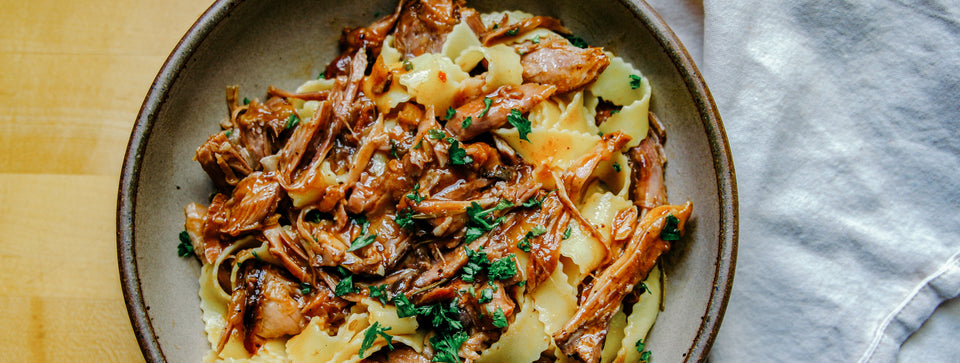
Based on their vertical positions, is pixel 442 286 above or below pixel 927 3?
below

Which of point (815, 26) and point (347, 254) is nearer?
point (347, 254)

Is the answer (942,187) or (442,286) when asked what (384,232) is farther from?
(942,187)

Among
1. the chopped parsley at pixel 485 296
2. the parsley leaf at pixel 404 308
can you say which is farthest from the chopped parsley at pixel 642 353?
the parsley leaf at pixel 404 308

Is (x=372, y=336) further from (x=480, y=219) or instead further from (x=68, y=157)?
(x=68, y=157)

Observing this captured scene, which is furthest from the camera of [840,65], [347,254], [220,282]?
[840,65]

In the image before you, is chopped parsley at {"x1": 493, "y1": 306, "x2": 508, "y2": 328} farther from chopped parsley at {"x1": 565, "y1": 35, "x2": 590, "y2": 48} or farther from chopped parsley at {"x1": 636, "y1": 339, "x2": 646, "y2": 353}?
chopped parsley at {"x1": 565, "y1": 35, "x2": 590, "y2": 48}

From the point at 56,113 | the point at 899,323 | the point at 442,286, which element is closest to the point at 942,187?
the point at 899,323

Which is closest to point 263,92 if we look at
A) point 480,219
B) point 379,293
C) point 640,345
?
point 379,293
